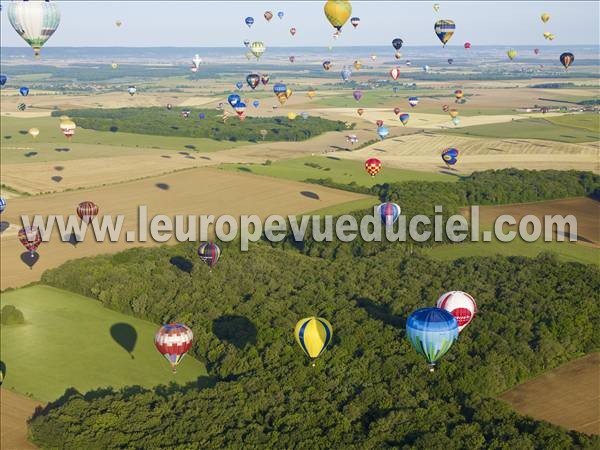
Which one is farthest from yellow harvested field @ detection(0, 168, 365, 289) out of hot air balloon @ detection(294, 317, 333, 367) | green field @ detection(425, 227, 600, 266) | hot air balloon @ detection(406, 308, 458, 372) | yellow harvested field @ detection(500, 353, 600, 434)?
yellow harvested field @ detection(500, 353, 600, 434)

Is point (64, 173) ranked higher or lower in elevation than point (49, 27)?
lower

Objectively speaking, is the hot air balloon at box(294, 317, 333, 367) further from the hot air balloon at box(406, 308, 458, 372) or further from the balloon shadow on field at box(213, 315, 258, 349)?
the balloon shadow on field at box(213, 315, 258, 349)

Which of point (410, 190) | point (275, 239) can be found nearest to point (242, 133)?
point (410, 190)

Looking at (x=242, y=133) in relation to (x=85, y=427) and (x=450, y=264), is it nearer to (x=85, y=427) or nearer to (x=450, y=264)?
(x=450, y=264)

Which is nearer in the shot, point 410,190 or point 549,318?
point 549,318

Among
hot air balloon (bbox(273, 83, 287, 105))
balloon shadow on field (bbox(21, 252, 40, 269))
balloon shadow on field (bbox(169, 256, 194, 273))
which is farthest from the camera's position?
hot air balloon (bbox(273, 83, 287, 105))
